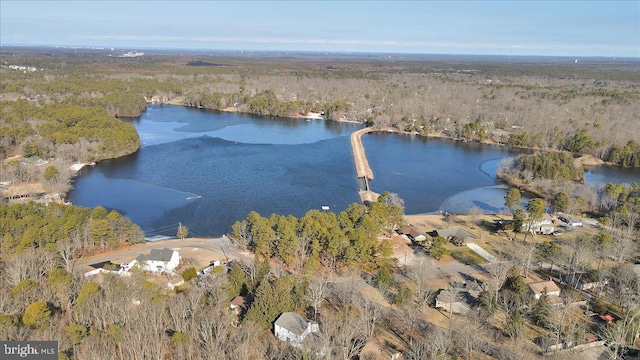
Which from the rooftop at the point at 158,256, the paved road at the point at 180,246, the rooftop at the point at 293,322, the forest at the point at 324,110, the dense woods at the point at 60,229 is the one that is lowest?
the paved road at the point at 180,246

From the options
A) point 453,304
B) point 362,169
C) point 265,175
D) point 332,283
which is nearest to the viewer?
point 453,304

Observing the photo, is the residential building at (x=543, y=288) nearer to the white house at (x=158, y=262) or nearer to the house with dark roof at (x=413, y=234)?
the house with dark roof at (x=413, y=234)

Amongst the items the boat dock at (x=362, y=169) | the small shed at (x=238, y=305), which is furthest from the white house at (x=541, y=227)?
the small shed at (x=238, y=305)

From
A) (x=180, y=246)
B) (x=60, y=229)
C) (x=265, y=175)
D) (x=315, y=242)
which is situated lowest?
(x=180, y=246)

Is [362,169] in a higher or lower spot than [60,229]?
lower

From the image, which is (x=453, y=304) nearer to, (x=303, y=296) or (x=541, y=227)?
(x=303, y=296)

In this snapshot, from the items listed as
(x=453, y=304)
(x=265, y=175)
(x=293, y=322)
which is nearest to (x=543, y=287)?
(x=453, y=304)

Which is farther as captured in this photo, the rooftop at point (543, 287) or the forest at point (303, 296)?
the rooftop at point (543, 287)

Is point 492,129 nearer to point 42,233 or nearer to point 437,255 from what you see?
point 437,255
